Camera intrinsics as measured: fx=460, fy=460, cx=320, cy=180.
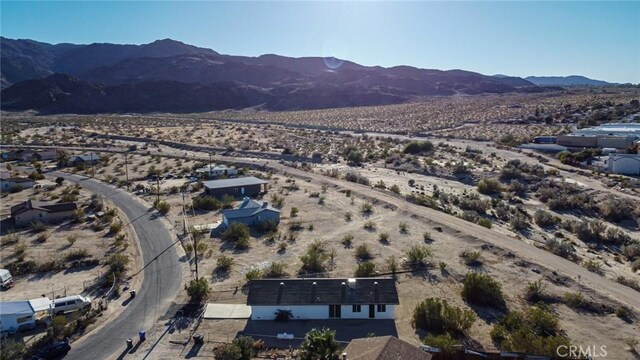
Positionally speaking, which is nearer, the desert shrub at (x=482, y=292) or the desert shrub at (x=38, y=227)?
the desert shrub at (x=482, y=292)

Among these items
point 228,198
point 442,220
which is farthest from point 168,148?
point 442,220

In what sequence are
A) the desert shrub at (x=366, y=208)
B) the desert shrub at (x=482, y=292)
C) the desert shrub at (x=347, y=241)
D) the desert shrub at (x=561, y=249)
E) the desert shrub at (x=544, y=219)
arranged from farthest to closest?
the desert shrub at (x=366, y=208) < the desert shrub at (x=544, y=219) < the desert shrub at (x=347, y=241) < the desert shrub at (x=561, y=249) < the desert shrub at (x=482, y=292)

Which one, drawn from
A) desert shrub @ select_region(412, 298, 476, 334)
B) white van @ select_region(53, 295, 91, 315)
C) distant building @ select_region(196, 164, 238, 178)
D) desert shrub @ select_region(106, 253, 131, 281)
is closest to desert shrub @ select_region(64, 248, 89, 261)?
desert shrub @ select_region(106, 253, 131, 281)

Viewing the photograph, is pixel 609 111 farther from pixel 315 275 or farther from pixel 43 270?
pixel 43 270

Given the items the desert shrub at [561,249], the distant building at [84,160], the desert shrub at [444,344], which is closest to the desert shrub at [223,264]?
the desert shrub at [444,344]

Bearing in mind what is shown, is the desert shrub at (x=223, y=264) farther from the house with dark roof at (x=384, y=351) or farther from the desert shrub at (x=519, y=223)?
the desert shrub at (x=519, y=223)
